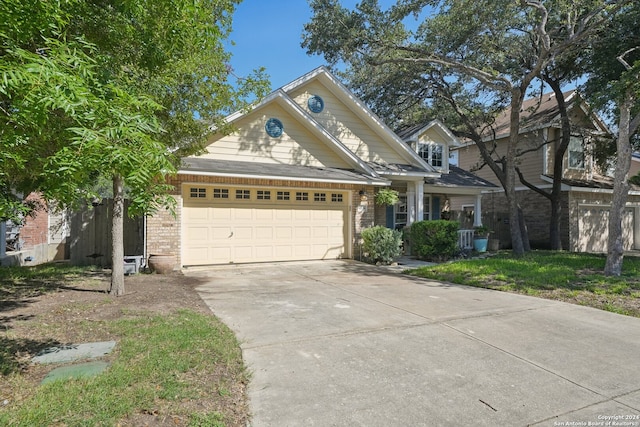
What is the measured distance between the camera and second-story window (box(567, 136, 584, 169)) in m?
20.0

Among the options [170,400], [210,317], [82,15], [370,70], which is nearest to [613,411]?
A: [170,400]

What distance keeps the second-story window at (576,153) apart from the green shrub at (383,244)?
1315 centimetres

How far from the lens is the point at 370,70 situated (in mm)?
18250

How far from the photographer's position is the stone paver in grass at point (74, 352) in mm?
4086

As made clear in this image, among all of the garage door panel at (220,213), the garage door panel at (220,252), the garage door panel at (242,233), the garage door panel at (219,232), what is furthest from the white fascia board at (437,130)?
the garage door panel at (220,252)

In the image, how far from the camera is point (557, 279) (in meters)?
9.34

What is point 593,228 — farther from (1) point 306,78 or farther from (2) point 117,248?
(2) point 117,248

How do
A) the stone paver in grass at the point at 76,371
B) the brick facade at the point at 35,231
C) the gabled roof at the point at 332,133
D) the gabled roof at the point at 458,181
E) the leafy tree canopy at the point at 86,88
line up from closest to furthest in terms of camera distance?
the leafy tree canopy at the point at 86,88 → the stone paver in grass at the point at 76,371 → the gabled roof at the point at 332,133 → the brick facade at the point at 35,231 → the gabled roof at the point at 458,181

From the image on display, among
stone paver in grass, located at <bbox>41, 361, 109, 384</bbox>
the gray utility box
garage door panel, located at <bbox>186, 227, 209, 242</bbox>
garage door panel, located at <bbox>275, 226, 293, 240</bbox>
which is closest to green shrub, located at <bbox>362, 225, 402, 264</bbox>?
garage door panel, located at <bbox>275, 226, 293, 240</bbox>

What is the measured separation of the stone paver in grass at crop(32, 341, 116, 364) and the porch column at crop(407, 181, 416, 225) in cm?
1219

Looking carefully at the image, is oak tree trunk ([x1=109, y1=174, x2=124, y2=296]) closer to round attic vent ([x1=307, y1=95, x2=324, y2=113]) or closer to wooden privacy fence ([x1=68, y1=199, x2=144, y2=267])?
wooden privacy fence ([x1=68, y1=199, x2=144, y2=267])

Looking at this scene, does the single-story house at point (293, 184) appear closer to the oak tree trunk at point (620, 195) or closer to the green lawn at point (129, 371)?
the green lawn at point (129, 371)

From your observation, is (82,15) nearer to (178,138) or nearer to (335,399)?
(178,138)

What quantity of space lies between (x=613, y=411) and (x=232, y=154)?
1092cm
